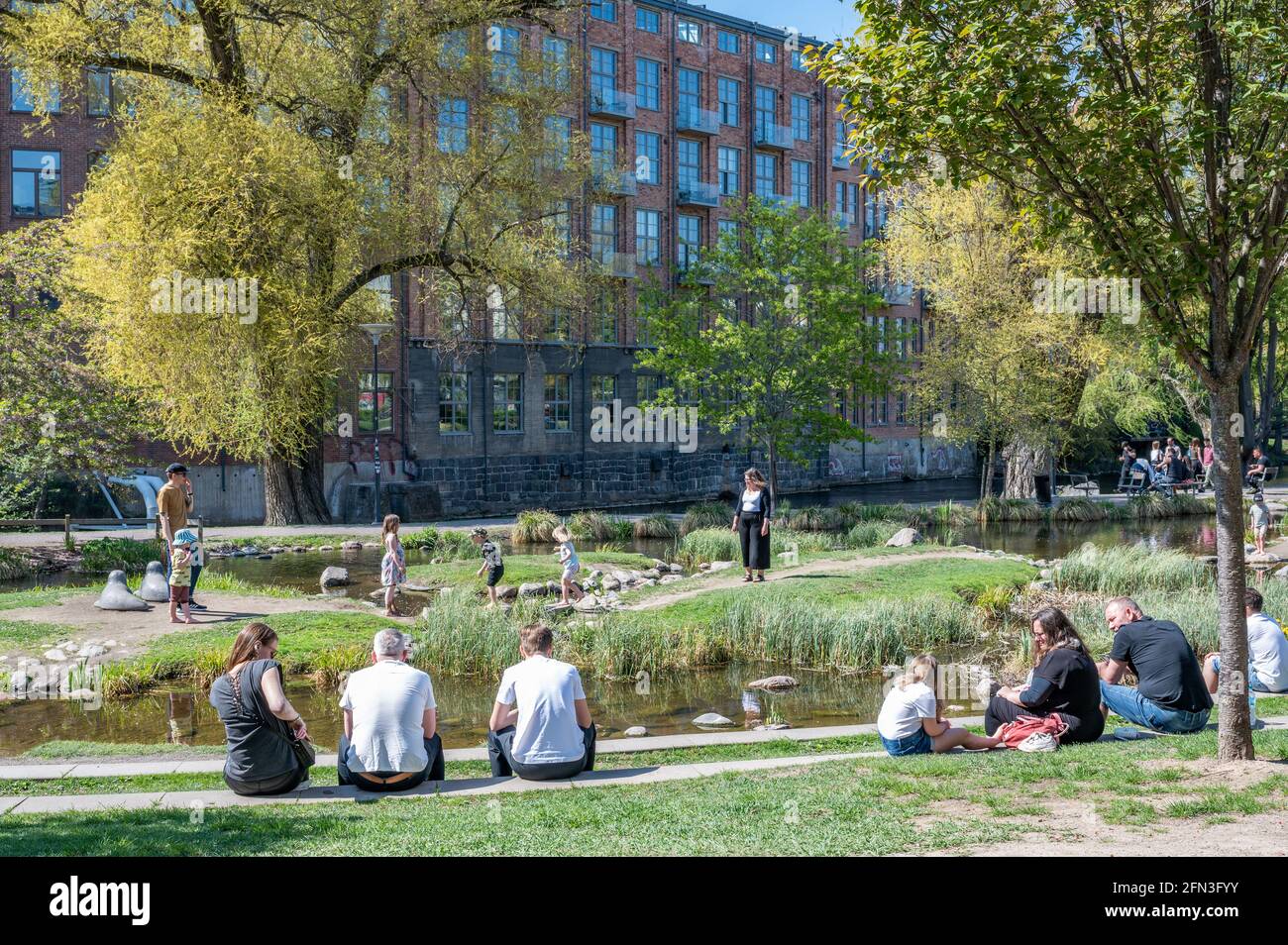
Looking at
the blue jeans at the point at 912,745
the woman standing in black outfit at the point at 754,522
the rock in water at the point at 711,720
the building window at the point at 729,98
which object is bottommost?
the rock in water at the point at 711,720

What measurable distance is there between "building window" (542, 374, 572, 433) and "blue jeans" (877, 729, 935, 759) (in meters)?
35.0

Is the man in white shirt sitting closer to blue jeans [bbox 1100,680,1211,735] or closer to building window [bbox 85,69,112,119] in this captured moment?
blue jeans [bbox 1100,680,1211,735]

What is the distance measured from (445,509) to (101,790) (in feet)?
100

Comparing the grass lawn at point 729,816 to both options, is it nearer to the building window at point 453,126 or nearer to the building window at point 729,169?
the building window at point 453,126

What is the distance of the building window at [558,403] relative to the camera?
1718 inches

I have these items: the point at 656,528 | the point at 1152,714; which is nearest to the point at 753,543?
the point at 1152,714

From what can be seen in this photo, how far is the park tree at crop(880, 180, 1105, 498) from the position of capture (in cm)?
3338

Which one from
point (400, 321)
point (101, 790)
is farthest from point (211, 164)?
point (101, 790)

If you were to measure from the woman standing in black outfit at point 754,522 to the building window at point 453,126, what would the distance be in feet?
49.2

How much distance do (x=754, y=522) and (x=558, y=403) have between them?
1037 inches

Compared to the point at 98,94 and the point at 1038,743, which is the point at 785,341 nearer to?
the point at 98,94

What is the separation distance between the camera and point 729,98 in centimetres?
5159

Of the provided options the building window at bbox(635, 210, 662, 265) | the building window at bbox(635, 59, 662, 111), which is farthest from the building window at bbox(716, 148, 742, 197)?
the building window at bbox(635, 210, 662, 265)

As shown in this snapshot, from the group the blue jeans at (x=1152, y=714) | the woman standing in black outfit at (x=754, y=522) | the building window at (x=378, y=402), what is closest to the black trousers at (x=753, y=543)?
the woman standing in black outfit at (x=754, y=522)
